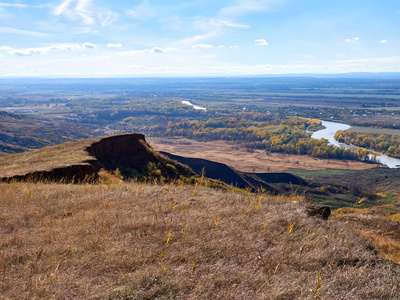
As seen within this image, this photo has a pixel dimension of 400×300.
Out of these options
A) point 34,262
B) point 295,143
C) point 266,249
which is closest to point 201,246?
point 266,249

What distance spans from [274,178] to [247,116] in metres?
139

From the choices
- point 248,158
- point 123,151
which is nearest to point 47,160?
point 123,151

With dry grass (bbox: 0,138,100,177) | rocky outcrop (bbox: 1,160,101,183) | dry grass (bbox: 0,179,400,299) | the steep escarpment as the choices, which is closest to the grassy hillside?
the steep escarpment

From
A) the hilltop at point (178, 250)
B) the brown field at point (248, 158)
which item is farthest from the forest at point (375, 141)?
the hilltop at point (178, 250)

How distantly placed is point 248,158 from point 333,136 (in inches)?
2421

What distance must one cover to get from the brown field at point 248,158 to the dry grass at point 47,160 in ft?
200

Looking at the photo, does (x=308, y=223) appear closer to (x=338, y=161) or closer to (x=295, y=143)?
(x=338, y=161)

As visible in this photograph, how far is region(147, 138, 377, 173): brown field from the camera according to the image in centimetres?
8288

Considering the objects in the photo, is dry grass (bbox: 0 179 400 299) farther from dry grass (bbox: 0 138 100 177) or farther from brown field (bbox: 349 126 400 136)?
brown field (bbox: 349 126 400 136)

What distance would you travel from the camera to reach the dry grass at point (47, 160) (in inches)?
522

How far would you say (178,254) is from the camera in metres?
4.80

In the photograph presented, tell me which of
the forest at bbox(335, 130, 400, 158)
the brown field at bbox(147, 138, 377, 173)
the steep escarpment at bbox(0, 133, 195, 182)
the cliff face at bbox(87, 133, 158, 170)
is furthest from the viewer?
the forest at bbox(335, 130, 400, 158)

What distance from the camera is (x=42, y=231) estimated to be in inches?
222

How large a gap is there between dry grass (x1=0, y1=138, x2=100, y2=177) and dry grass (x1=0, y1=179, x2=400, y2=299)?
6.44 metres
